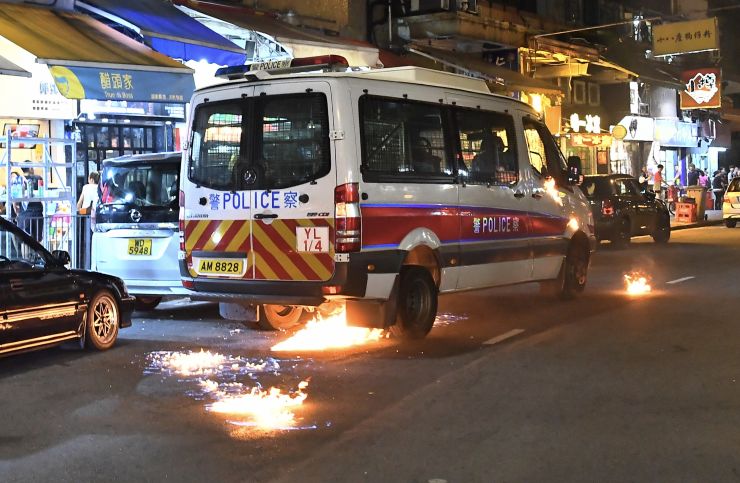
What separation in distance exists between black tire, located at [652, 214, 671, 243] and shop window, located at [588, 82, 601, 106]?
1168 centimetres

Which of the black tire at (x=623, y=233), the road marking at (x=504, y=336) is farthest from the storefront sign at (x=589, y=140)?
the road marking at (x=504, y=336)

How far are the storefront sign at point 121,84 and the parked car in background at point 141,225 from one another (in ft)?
8.11

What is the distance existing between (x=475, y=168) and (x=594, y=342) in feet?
7.30

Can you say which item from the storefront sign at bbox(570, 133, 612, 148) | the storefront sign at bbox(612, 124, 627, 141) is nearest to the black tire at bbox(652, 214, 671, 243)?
the storefront sign at bbox(570, 133, 612, 148)

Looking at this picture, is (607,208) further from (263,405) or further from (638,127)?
(263,405)

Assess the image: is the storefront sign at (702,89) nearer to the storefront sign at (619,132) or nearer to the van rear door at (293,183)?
the storefront sign at (619,132)

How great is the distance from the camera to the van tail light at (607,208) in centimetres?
2075

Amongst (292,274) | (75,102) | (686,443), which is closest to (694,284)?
(292,274)

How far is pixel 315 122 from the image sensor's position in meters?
8.30

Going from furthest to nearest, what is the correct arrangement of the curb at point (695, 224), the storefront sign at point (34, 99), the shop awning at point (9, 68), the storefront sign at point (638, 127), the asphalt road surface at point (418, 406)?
the storefront sign at point (638, 127), the curb at point (695, 224), the storefront sign at point (34, 99), the shop awning at point (9, 68), the asphalt road surface at point (418, 406)

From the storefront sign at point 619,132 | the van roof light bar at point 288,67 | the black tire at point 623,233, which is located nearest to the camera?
the van roof light bar at point 288,67

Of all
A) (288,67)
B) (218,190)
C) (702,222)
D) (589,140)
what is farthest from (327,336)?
(702,222)

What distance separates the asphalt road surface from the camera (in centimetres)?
526

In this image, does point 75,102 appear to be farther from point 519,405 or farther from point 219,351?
point 519,405
